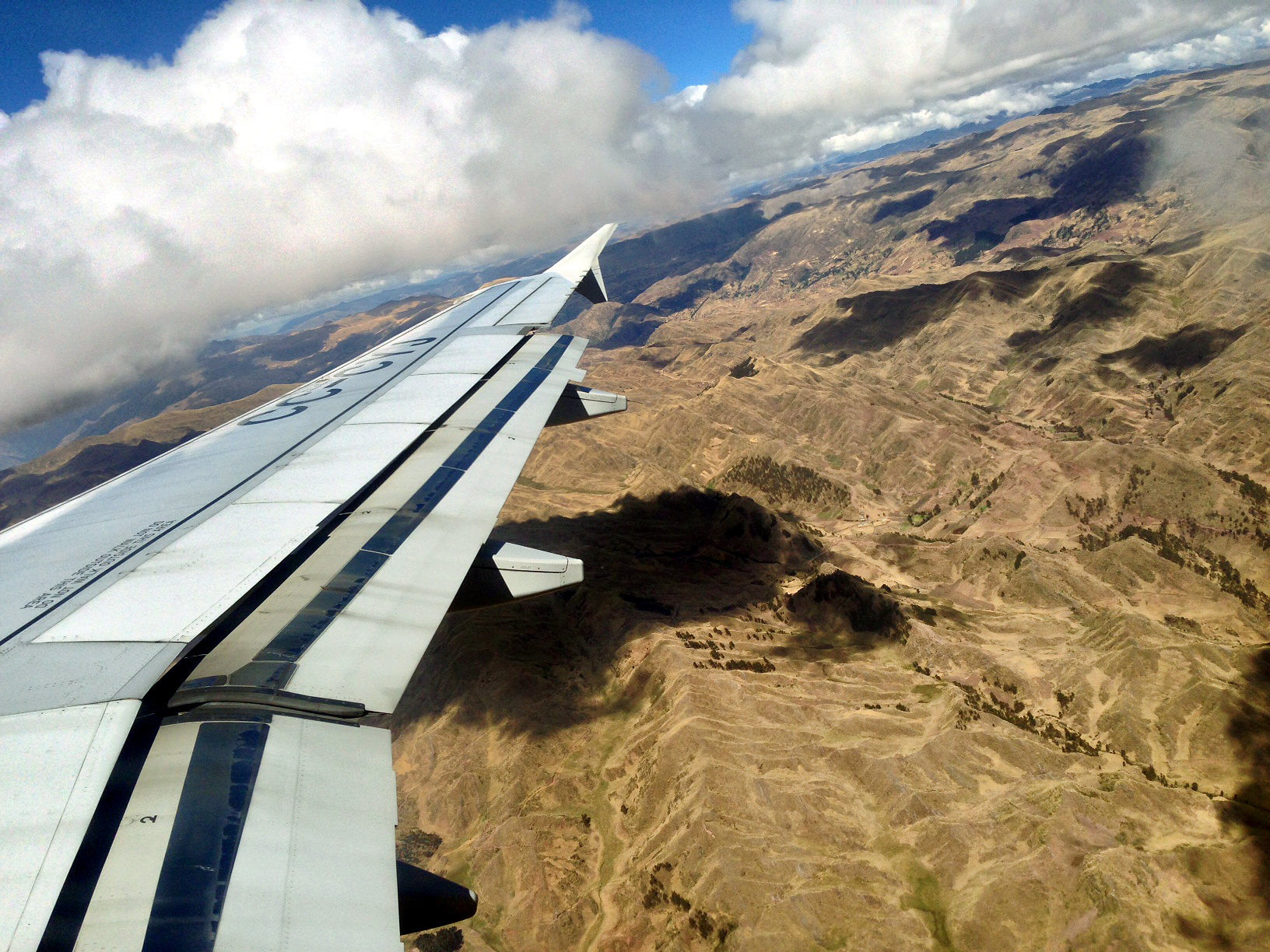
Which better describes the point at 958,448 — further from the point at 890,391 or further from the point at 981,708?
the point at 981,708

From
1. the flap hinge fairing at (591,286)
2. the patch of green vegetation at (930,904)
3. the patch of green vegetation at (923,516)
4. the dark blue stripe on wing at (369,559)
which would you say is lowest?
the patch of green vegetation at (923,516)

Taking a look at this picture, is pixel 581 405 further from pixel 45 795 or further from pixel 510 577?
pixel 45 795

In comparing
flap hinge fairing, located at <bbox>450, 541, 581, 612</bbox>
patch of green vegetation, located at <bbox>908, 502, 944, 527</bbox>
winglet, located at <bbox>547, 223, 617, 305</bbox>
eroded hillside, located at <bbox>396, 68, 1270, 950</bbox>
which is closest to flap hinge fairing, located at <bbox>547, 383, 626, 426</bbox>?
winglet, located at <bbox>547, 223, 617, 305</bbox>

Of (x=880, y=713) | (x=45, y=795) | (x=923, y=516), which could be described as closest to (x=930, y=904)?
(x=880, y=713)

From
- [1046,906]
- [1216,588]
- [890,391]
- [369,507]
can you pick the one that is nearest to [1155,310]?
[890,391]

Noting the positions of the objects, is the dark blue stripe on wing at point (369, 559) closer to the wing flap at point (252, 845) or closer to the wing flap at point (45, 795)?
the wing flap at point (252, 845)

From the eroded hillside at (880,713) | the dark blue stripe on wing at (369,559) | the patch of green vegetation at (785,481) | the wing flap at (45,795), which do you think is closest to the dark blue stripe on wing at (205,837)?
the wing flap at (45,795)
